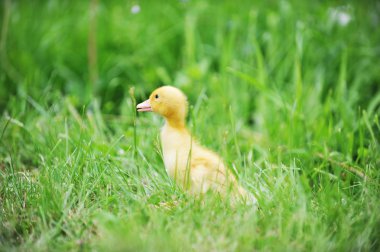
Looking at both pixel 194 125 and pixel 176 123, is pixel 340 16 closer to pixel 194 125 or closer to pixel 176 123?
pixel 194 125

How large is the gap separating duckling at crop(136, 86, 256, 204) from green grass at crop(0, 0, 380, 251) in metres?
0.09

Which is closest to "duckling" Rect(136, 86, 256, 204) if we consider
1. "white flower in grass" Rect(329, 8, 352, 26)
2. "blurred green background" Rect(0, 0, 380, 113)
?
"blurred green background" Rect(0, 0, 380, 113)

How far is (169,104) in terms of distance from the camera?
2844 millimetres

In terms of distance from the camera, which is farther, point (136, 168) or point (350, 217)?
point (136, 168)

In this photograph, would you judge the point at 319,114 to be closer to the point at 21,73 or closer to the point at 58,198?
the point at 58,198

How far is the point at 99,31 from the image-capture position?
478 centimetres

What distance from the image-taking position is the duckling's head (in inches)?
112

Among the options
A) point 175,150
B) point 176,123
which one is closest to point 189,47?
point 176,123

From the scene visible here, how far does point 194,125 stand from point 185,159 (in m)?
0.39

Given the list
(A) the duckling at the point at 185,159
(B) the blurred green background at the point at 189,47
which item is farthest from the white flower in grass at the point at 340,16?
(A) the duckling at the point at 185,159

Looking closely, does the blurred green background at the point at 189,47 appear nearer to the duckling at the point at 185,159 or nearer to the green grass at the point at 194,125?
the green grass at the point at 194,125

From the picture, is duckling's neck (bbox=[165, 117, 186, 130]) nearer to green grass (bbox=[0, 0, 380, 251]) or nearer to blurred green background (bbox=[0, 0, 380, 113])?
green grass (bbox=[0, 0, 380, 251])

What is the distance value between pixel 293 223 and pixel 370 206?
1.34ft

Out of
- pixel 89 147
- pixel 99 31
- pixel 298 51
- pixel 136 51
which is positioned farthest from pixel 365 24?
pixel 89 147
